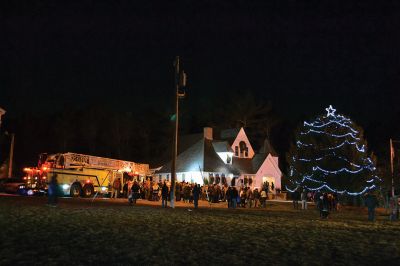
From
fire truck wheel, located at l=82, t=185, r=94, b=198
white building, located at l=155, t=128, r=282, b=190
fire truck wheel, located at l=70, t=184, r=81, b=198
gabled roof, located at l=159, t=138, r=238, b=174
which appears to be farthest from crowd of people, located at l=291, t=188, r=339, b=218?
fire truck wheel, located at l=70, t=184, r=81, b=198

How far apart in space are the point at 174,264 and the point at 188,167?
39.2 meters

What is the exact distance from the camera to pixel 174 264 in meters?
8.98

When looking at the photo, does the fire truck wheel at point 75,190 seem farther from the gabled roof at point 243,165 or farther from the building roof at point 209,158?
the gabled roof at point 243,165

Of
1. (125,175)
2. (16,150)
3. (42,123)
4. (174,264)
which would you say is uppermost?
(42,123)

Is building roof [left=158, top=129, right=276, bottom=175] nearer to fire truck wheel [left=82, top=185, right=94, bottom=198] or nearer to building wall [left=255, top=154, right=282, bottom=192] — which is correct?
building wall [left=255, top=154, right=282, bottom=192]

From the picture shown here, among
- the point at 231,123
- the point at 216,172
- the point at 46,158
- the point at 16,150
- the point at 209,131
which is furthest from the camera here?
the point at 231,123

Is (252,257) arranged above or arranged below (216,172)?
below

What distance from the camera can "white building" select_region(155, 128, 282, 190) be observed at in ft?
156

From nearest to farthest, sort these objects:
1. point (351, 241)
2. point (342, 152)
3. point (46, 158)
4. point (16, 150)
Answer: point (351, 241)
point (46, 158)
point (342, 152)
point (16, 150)

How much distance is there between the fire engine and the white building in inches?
418

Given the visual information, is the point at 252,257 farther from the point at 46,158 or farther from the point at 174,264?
the point at 46,158

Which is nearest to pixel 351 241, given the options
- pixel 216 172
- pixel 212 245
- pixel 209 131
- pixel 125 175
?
pixel 212 245

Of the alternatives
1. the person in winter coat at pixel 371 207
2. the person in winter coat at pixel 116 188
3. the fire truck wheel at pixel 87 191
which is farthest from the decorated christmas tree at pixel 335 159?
the fire truck wheel at pixel 87 191

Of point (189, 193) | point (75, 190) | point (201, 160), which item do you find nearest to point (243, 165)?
point (201, 160)
